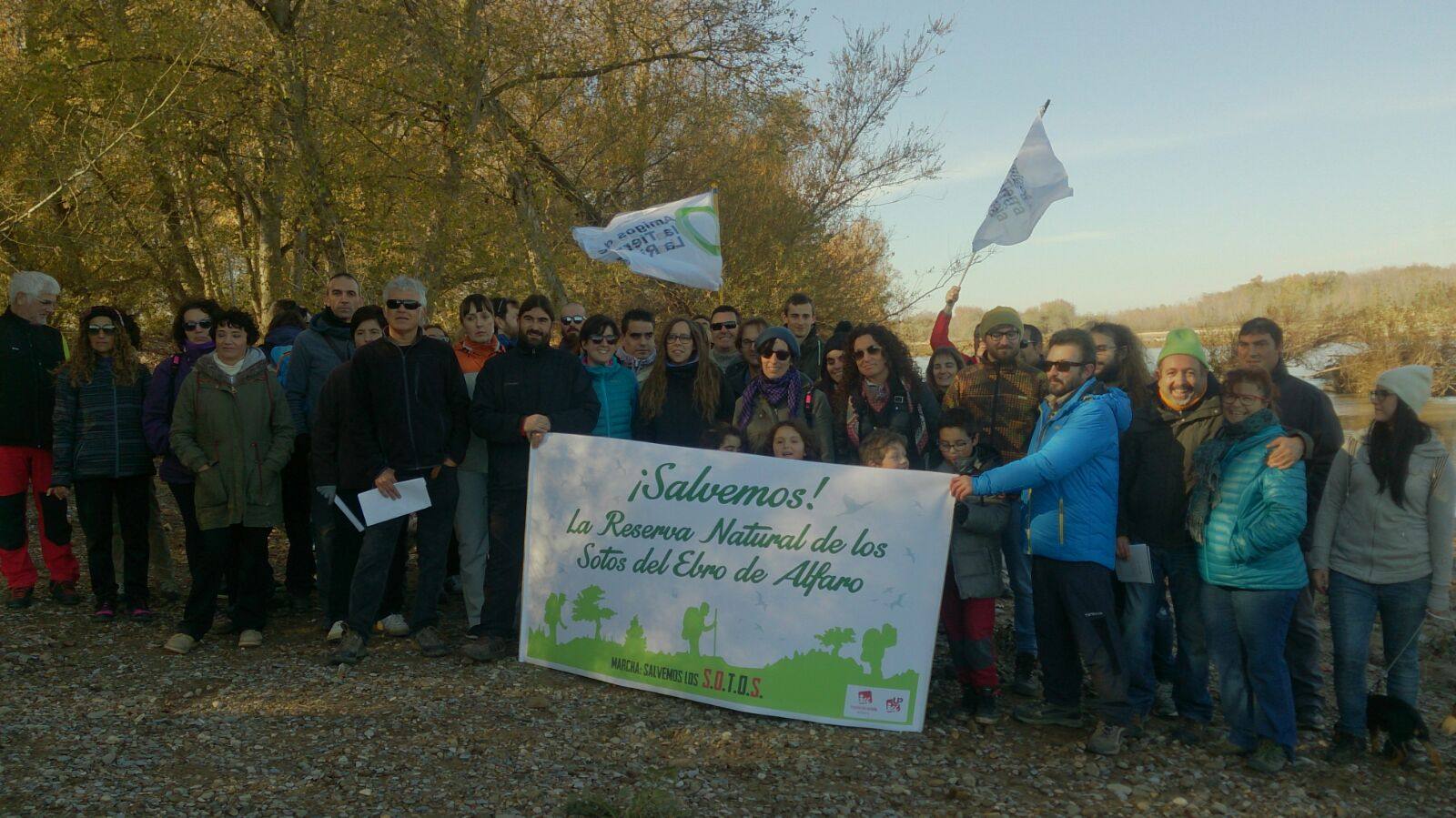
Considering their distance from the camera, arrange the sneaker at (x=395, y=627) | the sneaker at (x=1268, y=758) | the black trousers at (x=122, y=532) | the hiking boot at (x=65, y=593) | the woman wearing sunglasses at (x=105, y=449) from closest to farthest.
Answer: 1. the sneaker at (x=1268, y=758)
2. the sneaker at (x=395, y=627)
3. the woman wearing sunglasses at (x=105, y=449)
4. the black trousers at (x=122, y=532)
5. the hiking boot at (x=65, y=593)

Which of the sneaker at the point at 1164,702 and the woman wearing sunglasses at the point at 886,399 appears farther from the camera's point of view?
the woman wearing sunglasses at the point at 886,399

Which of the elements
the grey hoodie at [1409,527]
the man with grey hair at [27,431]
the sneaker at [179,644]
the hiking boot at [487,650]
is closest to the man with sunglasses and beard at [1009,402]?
the grey hoodie at [1409,527]

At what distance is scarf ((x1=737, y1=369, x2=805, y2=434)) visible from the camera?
19.1 ft

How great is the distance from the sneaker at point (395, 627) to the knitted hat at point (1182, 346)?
4.61 meters

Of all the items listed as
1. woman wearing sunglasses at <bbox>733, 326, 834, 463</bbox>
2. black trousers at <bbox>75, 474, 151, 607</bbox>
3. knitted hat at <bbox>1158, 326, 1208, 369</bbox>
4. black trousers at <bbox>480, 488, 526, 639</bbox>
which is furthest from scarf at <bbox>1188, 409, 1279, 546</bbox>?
black trousers at <bbox>75, 474, 151, 607</bbox>

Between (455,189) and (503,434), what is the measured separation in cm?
528

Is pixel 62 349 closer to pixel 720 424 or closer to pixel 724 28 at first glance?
pixel 720 424

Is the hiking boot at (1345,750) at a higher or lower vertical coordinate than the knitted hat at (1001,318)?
lower

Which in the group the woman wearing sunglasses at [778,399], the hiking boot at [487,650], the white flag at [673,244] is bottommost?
the hiking boot at [487,650]

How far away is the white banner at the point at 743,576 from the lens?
16.1ft

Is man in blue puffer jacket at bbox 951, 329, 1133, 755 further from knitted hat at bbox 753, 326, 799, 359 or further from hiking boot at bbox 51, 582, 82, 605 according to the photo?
hiking boot at bbox 51, 582, 82, 605

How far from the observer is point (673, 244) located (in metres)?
7.94

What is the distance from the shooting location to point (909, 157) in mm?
17984

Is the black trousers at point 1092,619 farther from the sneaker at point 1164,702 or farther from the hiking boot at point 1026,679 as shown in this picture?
the hiking boot at point 1026,679
